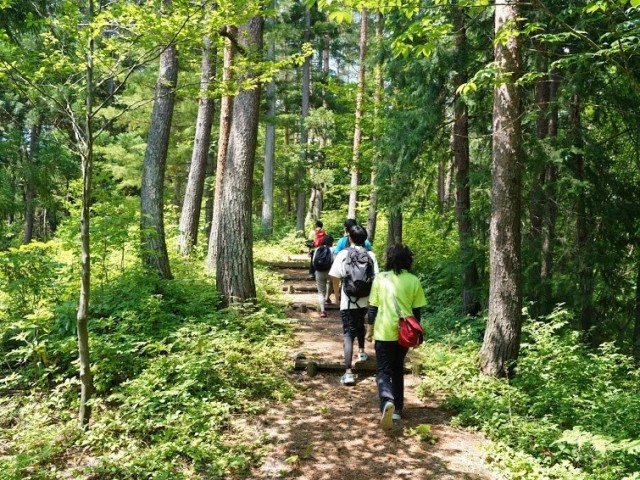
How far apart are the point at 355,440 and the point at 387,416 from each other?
420mm

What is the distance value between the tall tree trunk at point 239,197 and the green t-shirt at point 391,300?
3.55 m

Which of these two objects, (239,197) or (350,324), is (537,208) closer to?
(350,324)

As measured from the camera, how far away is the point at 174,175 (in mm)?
20938

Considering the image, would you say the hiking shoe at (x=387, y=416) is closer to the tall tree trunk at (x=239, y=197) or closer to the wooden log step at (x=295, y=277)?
the tall tree trunk at (x=239, y=197)

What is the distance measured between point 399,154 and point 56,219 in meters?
22.1

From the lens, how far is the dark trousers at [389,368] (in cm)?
491

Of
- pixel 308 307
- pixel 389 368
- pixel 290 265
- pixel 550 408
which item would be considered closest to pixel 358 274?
pixel 389 368

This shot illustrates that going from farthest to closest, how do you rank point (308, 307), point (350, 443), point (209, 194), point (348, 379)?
1. point (209, 194)
2. point (308, 307)
3. point (348, 379)
4. point (350, 443)

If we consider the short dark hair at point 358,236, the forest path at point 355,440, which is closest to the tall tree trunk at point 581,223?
the forest path at point 355,440

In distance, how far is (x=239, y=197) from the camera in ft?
26.0

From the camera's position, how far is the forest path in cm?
417

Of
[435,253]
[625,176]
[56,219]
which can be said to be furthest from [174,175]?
[625,176]

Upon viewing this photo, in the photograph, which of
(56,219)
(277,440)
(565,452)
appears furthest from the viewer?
(56,219)

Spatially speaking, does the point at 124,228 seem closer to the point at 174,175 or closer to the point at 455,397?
the point at 455,397
